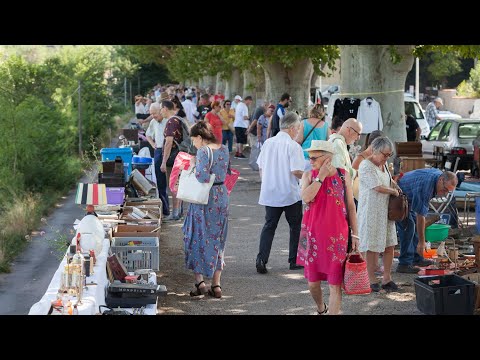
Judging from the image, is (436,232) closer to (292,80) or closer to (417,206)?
(417,206)

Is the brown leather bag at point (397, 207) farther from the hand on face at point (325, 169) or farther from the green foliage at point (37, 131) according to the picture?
the green foliage at point (37, 131)

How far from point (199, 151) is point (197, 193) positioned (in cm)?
47

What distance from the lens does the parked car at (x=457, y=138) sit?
19.8m

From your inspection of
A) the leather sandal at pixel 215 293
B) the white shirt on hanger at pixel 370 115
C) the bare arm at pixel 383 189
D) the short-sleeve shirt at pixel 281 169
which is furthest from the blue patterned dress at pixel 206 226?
the white shirt on hanger at pixel 370 115

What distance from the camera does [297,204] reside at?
11.9 m

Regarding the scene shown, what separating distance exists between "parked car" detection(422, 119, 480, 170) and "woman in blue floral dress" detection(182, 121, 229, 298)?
962cm

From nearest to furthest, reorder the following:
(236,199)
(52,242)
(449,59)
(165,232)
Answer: (52,242) < (165,232) < (236,199) < (449,59)

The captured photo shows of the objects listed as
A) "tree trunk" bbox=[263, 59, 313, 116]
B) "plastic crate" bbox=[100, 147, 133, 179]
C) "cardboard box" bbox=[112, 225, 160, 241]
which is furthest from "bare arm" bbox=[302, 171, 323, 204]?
"tree trunk" bbox=[263, 59, 313, 116]

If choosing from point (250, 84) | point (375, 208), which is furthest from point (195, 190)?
point (250, 84)

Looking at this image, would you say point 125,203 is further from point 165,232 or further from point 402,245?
point 402,245

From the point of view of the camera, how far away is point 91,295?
8.11 metres

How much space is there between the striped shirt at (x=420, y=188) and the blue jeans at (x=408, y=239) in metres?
0.20

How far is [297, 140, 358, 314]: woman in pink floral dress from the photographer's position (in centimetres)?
880

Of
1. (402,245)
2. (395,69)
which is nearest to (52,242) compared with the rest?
(402,245)
